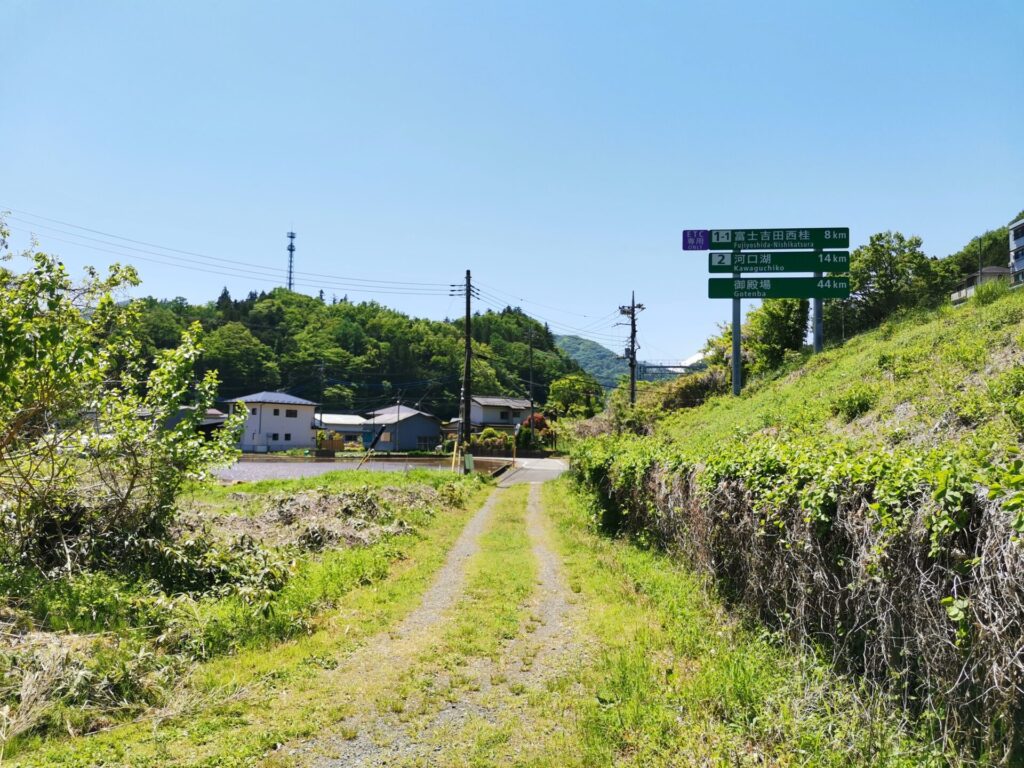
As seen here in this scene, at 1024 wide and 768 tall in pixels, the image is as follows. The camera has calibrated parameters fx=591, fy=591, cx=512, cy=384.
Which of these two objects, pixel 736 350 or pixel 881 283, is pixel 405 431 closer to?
pixel 736 350

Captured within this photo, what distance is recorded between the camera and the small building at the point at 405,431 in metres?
65.3

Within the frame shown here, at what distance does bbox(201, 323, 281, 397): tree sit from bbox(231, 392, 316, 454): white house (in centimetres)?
1350

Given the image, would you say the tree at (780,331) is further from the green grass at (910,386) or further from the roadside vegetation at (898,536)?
the roadside vegetation at (898,536)

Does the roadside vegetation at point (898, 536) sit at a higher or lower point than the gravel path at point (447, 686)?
higher

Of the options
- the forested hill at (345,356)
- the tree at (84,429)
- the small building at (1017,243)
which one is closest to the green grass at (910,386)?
the tree at (84,429)

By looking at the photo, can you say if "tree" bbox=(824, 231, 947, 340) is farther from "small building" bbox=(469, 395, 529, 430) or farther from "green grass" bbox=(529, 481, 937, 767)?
"small building" bbox=(469, 395, 529, 430)

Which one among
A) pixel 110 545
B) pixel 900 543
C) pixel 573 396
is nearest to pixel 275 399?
pixel 573 396

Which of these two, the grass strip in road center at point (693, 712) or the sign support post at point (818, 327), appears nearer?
the grass strip in road center at point (693, 712)

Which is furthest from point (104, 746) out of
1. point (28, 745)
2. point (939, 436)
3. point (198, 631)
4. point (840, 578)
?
point (939, 436)

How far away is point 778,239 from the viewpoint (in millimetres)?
22969

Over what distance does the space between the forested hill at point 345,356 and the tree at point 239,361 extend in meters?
0.12

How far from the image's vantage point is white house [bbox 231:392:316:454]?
57094mm

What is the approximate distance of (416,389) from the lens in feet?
269

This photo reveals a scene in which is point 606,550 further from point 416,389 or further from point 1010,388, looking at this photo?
point 416,389
